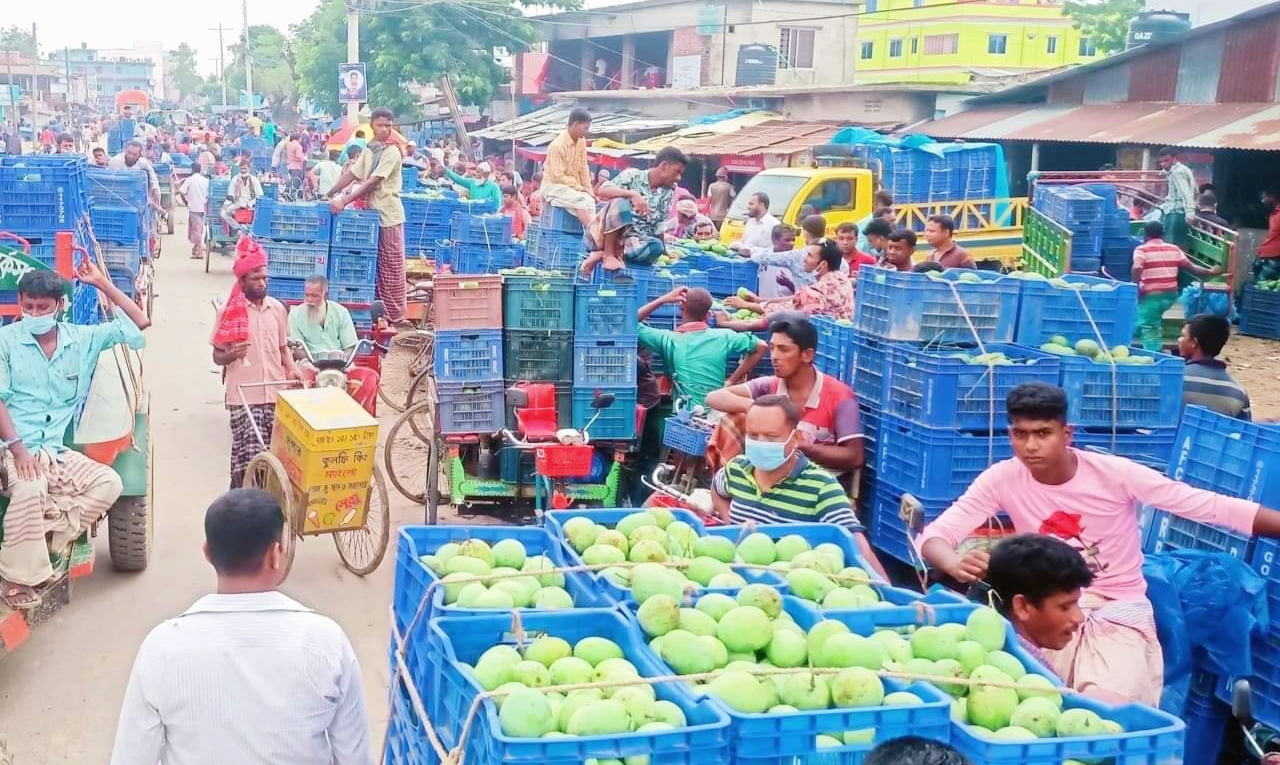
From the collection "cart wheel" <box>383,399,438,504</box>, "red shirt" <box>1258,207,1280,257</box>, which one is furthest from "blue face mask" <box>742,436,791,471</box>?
"red shirt" <box>1258,207,1280,257</box>

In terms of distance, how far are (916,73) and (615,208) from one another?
34.8 m

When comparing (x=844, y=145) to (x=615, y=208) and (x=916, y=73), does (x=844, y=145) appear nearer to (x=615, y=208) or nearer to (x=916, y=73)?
(x=615, y=208)

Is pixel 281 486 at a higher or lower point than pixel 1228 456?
lower

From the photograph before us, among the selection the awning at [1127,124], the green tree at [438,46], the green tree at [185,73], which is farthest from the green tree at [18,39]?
the awning at [1127,124]

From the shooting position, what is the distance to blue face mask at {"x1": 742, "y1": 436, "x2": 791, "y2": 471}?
5.02m

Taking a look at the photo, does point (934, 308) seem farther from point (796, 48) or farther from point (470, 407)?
point (796, 48)

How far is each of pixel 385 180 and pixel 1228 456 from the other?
9787mm

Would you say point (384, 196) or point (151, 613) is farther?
point (384, 196)

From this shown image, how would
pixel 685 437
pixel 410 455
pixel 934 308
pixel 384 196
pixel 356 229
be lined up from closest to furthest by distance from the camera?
pixel 934 308 → pixel 685 437 → pixel 410 455 → pixel 356 229 → pixel 384 196

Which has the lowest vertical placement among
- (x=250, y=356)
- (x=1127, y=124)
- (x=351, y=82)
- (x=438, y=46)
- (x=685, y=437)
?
(x=685, y=437)

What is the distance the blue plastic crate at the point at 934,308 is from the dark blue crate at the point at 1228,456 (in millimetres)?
1459

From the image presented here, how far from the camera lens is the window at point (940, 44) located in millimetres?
44625

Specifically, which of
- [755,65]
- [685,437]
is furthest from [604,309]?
[755,65]

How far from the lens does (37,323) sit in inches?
243
